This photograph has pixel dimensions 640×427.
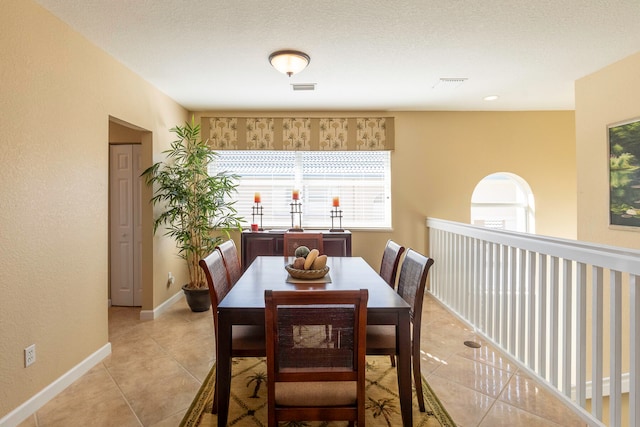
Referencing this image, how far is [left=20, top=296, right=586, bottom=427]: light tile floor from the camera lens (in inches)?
79.2

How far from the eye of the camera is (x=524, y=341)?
2.51 m

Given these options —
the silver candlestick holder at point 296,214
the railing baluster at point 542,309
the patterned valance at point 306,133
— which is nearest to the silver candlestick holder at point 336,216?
the silver candlestick holder at point 296,214

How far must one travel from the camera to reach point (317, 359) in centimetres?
140

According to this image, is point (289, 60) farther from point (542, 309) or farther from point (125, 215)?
point (125, 215)

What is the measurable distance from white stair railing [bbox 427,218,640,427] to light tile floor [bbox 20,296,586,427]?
153mm

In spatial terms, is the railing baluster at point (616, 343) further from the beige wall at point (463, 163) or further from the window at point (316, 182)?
the window at point (316, 182)

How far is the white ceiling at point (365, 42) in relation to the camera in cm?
226

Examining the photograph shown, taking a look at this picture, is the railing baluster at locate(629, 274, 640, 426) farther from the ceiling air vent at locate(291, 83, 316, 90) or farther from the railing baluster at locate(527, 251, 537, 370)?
the ceiling air vent at locate(291, 83, 316, 90)

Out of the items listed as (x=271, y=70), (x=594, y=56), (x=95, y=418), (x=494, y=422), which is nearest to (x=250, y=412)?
(x=95, y=418)

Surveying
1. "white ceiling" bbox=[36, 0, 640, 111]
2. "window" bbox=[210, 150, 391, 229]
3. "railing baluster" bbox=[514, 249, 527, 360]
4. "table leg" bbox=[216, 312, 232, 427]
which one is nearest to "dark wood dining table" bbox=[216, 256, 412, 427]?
"table leg" bbox=[216, 312, 232, 427]

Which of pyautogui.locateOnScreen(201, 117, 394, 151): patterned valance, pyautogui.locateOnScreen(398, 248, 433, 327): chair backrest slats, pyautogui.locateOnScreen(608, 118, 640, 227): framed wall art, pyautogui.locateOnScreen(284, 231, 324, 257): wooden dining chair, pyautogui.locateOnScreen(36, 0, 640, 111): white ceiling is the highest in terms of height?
pyautogui.locateOnScreen(36, 0, 640, 111): white ceiling

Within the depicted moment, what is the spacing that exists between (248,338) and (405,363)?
852mm

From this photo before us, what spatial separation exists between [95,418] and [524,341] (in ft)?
9.43

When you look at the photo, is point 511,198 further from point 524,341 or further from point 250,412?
point 250,412
